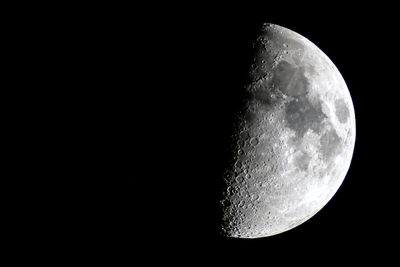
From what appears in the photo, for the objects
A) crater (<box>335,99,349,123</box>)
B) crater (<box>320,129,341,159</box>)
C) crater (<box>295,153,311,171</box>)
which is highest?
crater (<box>335,99,349,123</box>)

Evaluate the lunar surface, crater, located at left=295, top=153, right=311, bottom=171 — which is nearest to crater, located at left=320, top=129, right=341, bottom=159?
the lunar surface

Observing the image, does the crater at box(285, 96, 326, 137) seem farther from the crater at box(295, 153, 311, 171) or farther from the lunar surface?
the crater at box(295, 153, 311, 171)

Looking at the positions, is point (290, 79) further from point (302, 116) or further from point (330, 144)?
point (330, 144)

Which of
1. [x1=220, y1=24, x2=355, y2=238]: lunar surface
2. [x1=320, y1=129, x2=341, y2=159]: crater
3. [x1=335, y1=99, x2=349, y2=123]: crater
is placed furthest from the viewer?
[x1=335, y1=99, x2=349, y2=123]: crater

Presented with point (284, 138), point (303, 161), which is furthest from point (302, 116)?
point (303, 161)

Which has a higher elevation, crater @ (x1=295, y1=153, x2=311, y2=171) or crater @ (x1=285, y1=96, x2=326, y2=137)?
crater @ (x1=285, y1=96, x2=326, y2=137)

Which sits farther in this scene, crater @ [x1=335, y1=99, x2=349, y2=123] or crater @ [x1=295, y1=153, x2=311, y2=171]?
crater @ [x1=335, y1=99, x2=349, y2=123]

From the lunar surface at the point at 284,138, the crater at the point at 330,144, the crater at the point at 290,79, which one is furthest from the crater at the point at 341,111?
the crater at the point at 290,79
